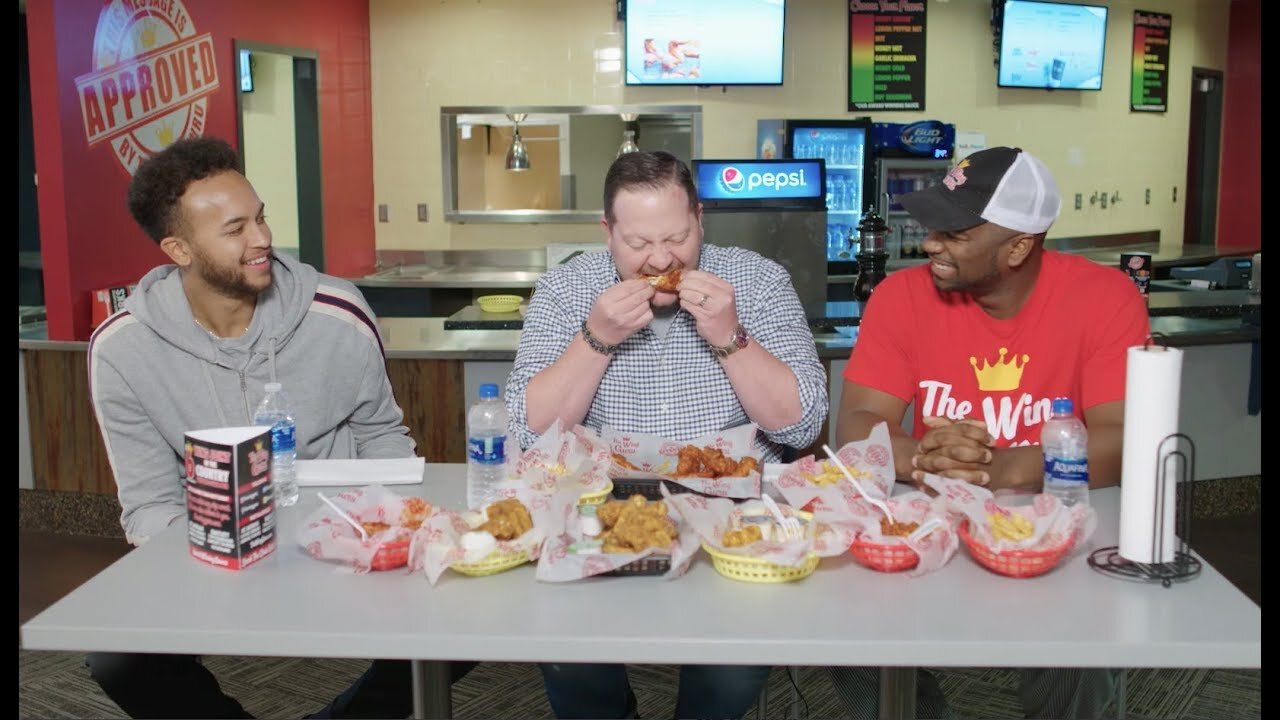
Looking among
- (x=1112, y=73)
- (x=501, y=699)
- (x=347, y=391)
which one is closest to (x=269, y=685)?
(x=501, y=699)

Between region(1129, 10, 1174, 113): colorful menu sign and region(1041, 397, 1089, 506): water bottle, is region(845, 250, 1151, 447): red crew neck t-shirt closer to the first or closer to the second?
region(1041, 397, 1089, 506): water bottle

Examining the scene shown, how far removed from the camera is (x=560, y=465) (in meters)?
2.26

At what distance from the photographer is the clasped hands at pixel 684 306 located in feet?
8.25

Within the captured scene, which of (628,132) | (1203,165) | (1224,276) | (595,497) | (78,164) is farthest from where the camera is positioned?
(1203,165)

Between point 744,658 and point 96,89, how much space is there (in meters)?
4.72

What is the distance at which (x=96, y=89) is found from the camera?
17.2 feet

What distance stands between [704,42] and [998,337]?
5751 mm

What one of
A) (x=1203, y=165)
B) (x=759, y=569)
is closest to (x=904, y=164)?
(x=1203, y=165)

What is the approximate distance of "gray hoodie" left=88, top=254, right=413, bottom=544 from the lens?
259 centimetres

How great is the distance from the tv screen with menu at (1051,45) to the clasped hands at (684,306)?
7.03 m

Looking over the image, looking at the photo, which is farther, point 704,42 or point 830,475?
point 704,42

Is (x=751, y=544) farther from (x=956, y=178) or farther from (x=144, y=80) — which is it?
(x=144, y=80)

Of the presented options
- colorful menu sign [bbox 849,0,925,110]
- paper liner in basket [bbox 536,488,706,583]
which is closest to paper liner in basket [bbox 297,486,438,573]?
paper liner in basket [bbox 536,488,706,583]
